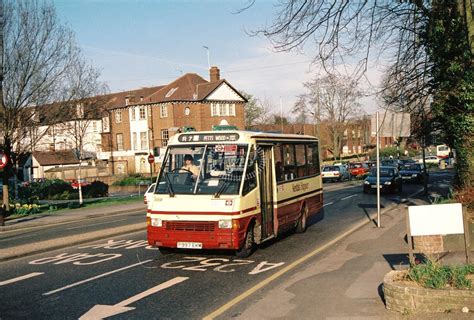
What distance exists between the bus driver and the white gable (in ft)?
184

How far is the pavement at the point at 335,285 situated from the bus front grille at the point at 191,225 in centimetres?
176

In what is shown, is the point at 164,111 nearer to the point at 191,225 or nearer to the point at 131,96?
the point at 131,96

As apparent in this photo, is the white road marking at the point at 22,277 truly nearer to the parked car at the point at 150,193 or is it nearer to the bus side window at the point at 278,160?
the parked car at the point at 150,193

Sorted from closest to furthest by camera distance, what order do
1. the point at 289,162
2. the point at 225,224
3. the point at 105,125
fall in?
the point at 225,224 < the point at 289,162 < the point at 105,125

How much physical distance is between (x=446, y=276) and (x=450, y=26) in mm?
11092

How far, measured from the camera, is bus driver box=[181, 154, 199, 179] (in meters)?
11.8

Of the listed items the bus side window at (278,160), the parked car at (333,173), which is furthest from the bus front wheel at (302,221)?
the parked car at (333,173)

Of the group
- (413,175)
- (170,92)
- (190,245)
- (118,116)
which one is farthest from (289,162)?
(118,116)

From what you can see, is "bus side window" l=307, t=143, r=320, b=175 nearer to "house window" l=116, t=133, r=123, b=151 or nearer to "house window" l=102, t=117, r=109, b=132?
"house window" l=116, t=133, r=123, b=151

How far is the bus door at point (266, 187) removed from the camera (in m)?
12.6

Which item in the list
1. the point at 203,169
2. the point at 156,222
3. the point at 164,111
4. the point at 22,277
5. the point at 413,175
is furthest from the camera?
the point at 164,111

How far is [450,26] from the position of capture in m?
15.8

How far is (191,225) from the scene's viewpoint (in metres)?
11.1

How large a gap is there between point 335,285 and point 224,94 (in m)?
61.2
